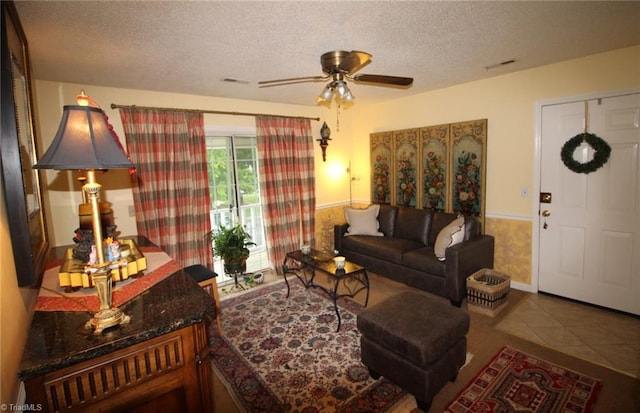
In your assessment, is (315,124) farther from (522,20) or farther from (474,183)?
(522,20)

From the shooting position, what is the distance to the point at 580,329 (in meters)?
2.84

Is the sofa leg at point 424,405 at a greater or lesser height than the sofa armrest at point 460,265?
lesser

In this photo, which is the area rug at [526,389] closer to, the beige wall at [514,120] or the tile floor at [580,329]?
the tile floor at [580,329]

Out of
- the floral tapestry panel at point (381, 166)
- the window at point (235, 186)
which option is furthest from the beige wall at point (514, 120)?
the window at point (235, 186)

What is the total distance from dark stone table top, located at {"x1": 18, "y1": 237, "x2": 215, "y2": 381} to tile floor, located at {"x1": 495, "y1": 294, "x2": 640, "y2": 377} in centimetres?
282

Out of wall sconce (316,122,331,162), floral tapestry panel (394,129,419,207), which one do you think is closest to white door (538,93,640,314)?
floral tapestry panel (394,129,419,207)

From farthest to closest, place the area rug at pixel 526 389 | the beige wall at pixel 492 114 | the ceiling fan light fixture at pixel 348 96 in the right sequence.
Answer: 1. the beige wall at pixel 492 114
2. the ceiling fan light fixture at pixel 348 96
3. the area rug at pixel 526 389

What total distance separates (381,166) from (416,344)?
11.5 feet

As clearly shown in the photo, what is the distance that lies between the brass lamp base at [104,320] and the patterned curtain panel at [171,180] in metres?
2.57

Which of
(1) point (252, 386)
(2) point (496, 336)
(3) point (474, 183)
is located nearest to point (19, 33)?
(1) point (252, 386)

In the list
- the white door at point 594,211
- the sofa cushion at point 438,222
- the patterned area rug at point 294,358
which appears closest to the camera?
the patterned area rug at point 294,358

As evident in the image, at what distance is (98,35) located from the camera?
2111 millimetres

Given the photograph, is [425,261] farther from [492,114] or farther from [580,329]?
[492,114]

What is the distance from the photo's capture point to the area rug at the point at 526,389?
1.98 m
